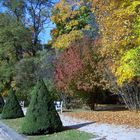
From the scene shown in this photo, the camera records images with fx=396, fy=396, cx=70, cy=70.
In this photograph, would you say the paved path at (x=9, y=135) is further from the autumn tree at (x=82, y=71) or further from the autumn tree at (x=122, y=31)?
the autumn tree at (x=82, y=71)

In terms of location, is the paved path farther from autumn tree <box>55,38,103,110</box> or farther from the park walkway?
autumn tree <box>55,38,103,110</box>

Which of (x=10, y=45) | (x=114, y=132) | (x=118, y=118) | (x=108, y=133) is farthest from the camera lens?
(x=10, y=45)

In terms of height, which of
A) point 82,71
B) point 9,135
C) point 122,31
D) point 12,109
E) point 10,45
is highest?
point 10,45

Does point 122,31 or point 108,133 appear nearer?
point 108,133

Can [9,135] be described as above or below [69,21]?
below

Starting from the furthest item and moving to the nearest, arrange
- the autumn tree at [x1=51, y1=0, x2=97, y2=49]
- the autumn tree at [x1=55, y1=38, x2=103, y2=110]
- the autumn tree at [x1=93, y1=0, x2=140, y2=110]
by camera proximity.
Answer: the autumn tree at [x1=51, y1=0, x2=97, y2=49], the autumn tree at [x1=55, y1=38, x2=103, y2=110], the autumn tree at [x1=93, y1=0, x2=140, y2=110]

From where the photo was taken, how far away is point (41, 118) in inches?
646

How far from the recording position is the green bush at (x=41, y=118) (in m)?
16.2

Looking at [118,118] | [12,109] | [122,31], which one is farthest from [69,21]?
[122,31]

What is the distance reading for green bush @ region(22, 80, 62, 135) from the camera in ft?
53.3

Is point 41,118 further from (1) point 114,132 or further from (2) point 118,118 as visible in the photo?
(2) point 118,118

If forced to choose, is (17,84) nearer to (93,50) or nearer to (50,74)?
(50,74)

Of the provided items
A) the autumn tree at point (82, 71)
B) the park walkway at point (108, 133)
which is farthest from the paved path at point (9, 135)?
the autumn tree at point (82, 71)

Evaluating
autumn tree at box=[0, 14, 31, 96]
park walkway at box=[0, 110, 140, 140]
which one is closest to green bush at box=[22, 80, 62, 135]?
park walkway at box=[0, 110, 140, 140]
